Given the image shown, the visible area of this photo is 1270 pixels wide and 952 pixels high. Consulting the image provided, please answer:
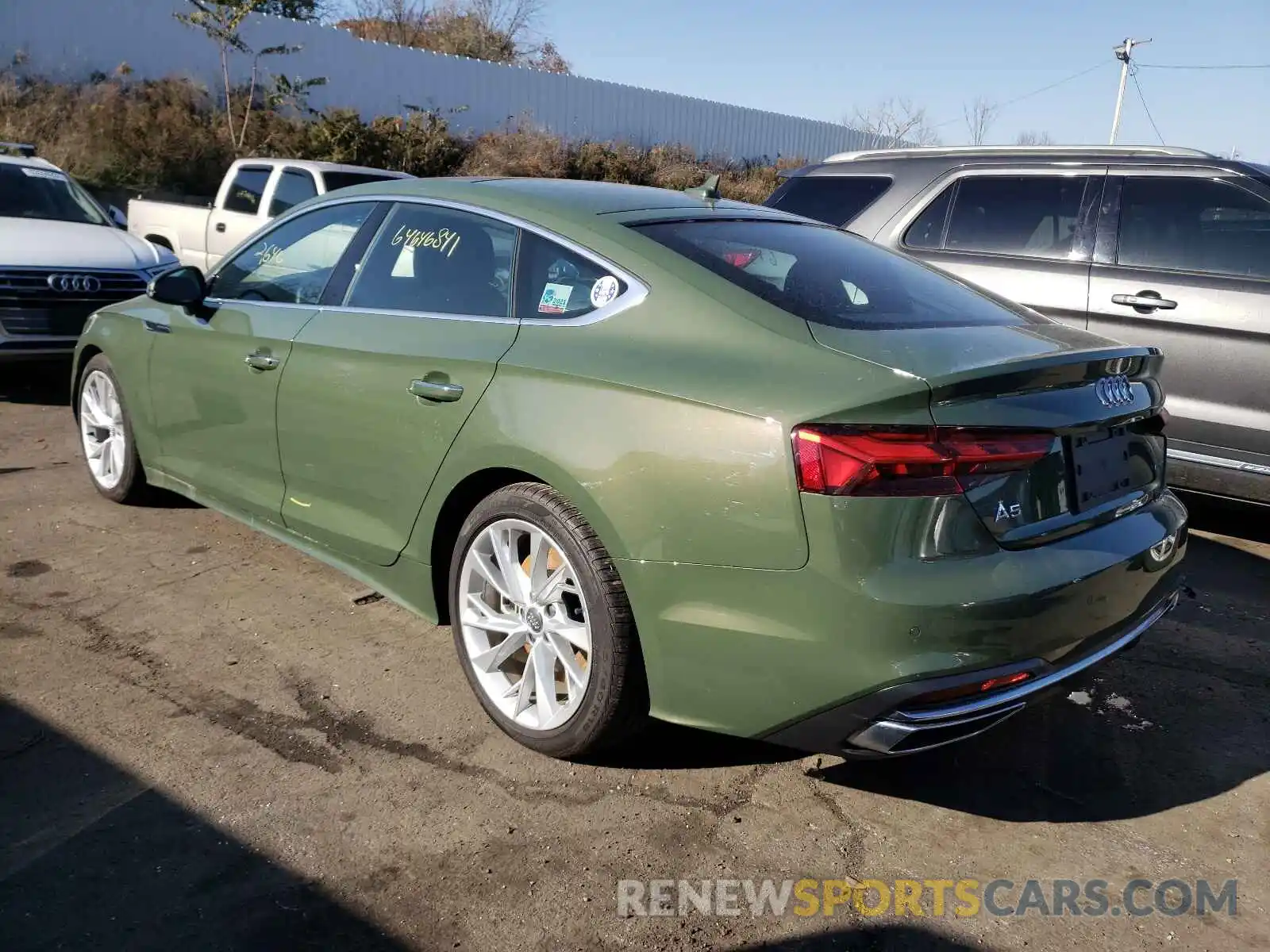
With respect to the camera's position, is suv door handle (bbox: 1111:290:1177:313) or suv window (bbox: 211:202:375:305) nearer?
suv window (bbox: 211:202:375:305)

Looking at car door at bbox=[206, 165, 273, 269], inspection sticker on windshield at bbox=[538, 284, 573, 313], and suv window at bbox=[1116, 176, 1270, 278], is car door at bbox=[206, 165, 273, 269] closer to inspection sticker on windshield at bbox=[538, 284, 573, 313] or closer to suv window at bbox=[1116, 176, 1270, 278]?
suv window at bbox=[1116, 176, 1270, 278]

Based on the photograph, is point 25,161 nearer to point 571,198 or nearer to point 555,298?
point 571,198

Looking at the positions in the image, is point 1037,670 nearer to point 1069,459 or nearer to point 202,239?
point 1069,459

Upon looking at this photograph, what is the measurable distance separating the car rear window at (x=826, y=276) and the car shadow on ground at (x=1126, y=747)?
112cm

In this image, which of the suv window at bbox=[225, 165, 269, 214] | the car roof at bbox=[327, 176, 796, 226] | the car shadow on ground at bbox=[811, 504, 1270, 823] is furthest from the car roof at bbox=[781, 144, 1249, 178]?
the suv window at bbox=[225, 165, 269, 214]

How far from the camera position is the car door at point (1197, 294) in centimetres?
515

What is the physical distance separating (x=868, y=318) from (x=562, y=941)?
5.84 feet

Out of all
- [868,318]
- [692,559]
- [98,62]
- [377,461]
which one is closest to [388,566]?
[377,461]

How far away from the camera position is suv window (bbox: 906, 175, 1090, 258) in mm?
5918

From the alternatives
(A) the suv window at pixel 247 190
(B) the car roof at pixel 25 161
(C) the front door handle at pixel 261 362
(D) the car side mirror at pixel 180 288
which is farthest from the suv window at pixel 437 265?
(A) the suv window at pixel 247 190

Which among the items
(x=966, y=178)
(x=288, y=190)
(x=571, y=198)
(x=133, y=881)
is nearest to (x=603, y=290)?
(x=571, y=198)

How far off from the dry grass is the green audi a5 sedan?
16547 mm

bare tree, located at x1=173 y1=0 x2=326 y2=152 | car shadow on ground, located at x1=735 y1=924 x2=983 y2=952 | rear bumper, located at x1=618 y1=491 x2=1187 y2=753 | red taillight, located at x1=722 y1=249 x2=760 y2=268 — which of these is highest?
bare tree, located at x1=173 y1=0 x2=326 y2=152

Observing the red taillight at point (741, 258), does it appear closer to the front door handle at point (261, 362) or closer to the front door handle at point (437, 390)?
the front door handle at point (437, 390)
